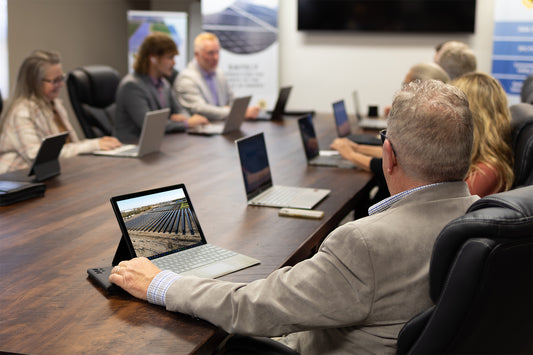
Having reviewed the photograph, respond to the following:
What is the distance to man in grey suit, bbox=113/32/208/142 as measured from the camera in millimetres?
4188

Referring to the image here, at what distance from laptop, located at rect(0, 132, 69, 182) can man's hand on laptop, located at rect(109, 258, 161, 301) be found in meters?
1.33

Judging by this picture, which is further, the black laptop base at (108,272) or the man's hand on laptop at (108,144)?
the man's hand on laptop at (108,144)

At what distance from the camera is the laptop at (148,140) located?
130 inches

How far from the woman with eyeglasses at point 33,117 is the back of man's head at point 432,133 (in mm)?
2344

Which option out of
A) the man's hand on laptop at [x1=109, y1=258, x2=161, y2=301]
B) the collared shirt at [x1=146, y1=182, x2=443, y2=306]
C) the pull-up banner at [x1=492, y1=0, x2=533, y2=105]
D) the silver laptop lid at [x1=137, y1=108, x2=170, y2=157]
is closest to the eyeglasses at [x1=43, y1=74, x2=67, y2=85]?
the silver laptop lid at [x1=137, y1=108, x2=170, y2=157]

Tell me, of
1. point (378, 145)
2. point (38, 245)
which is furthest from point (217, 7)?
point (38, 245)

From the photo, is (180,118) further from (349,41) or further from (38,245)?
(349,41)

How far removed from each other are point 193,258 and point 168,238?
0.29 feet

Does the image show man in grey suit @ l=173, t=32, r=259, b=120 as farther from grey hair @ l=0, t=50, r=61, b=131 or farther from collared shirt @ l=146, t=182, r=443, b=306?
collared shirt @ l=146, t=182, r=443, b=306

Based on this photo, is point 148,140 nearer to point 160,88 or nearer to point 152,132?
point 152,132

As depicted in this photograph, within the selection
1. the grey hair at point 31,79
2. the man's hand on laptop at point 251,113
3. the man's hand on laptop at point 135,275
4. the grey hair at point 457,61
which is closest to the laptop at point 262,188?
the man's hand on laptop at point 135,275

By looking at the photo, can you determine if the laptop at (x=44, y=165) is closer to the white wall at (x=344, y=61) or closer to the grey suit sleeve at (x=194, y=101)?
the grey suit sleeve at (x=194, y=101)

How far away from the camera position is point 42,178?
2.74 metres

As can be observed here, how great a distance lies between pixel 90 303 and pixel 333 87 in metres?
6.23
